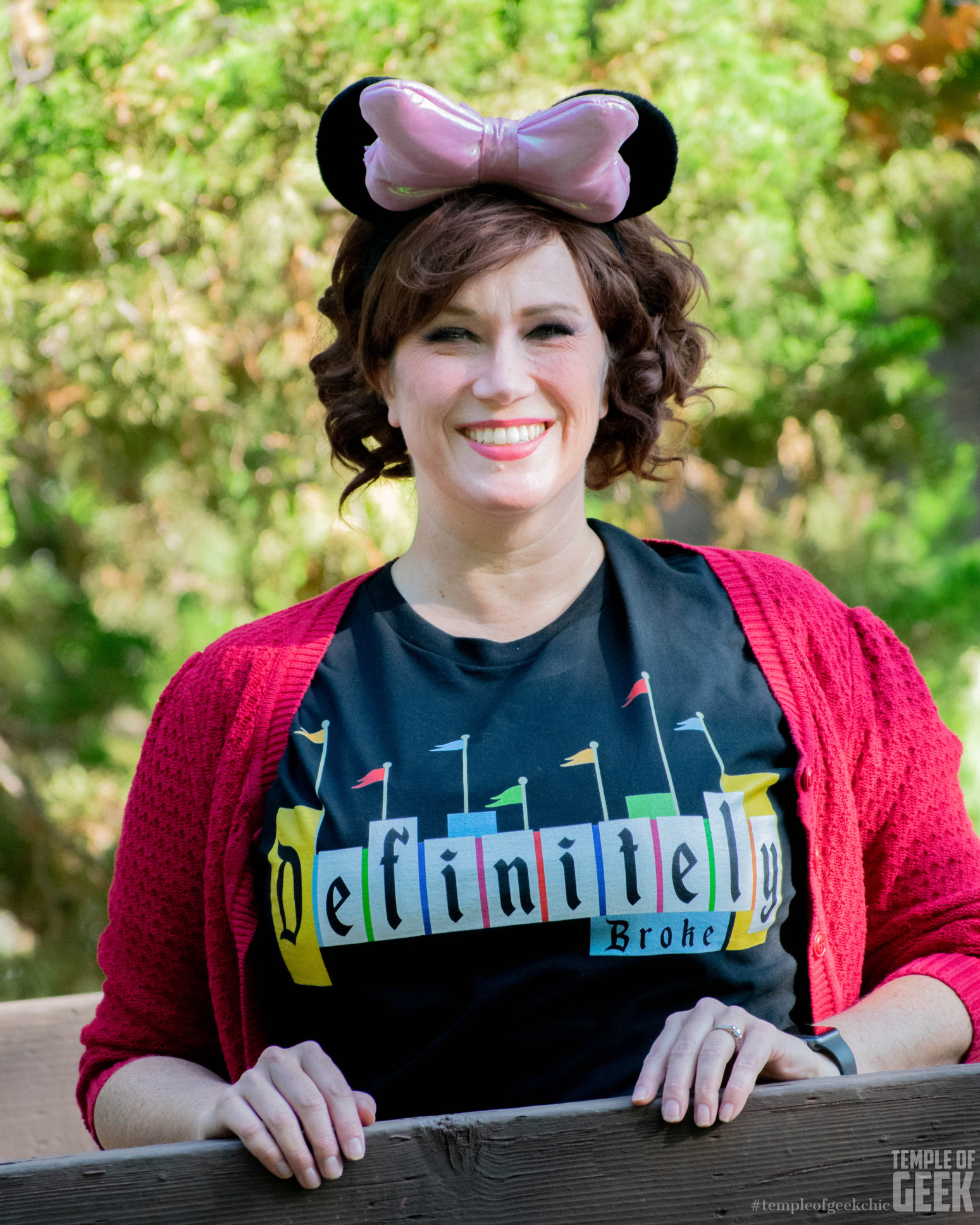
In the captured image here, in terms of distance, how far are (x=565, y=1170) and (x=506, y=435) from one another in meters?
0.78

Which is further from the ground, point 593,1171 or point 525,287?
point 525,287

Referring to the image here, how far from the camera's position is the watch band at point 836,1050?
3.85ft

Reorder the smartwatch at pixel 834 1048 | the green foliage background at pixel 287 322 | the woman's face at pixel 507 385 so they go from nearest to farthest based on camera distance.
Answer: the smartwatch at pixel 834 1048
the woman's face at pixel 507 385
the green foliage background at pixel 287 322

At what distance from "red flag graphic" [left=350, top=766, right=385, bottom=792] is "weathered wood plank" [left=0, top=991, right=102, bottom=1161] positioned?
744 mm

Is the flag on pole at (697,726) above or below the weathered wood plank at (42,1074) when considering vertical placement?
above


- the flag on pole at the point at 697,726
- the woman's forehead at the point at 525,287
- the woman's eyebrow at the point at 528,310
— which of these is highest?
the woman's forehead at the point at 525,287

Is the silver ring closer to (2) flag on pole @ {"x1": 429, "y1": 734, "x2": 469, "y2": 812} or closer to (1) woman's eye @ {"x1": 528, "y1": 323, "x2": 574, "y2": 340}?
(2) flag on pole @ {"x1": 429, "y1": 734, "x2": 469, "y2": 812}

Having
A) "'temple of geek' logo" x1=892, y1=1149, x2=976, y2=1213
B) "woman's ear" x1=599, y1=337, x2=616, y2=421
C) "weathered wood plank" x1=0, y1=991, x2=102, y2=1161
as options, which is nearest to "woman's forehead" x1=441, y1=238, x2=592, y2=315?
"woman's ear" x1=599, y1=337, x2=616, y2=421

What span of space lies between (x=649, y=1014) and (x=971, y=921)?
1.35ft

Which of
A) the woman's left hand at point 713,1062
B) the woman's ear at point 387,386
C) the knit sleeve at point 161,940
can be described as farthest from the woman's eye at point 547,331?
the woman's left hand at point 713,1062

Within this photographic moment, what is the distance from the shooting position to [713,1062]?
0.99m

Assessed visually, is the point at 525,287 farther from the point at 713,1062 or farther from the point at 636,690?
the point at 713,1062

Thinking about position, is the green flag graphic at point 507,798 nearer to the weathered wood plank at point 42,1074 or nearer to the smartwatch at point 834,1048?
the smartwatch at point 834,1048

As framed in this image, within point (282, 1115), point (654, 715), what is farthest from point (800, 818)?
point (282, 1115)
